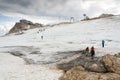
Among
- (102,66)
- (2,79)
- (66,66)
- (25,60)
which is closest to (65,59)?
(66,66)

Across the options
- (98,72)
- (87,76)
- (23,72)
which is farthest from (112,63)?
(23,72)

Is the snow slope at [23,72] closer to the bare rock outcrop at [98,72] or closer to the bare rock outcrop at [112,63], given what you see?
the bare rock outcrop at [98,72]

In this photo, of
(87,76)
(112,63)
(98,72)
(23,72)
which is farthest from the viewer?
(23,72)

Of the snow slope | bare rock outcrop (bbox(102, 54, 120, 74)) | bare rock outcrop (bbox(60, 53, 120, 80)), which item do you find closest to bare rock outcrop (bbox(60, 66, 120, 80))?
bare rock outcrop (bbox(60, 53, 120, 80))

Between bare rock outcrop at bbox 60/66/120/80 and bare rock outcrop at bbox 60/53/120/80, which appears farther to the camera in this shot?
bare rock outcrop at bbox 60/53/120/80

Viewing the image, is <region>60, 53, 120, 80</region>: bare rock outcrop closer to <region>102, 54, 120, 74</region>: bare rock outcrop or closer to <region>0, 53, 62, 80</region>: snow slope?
<region>102, 54, 120, 74</region>: bare rock outcrop

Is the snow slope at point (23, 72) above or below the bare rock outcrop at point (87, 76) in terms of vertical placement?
below

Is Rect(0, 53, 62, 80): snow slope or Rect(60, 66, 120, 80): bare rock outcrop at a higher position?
Rect(60, 66, 120, 80): bare rock outcrop

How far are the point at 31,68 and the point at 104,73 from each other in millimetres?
11101

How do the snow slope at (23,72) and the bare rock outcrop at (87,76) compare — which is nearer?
the bare rock outcrop at (87,76)

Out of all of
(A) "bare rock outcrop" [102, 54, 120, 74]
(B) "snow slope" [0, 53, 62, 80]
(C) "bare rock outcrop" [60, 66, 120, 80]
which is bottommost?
(B) "snow slope" [0, 53, 62, 80]

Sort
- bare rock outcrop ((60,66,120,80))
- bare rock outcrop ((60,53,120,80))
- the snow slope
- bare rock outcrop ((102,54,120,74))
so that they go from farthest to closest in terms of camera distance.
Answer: the snow slope → bare rock outcrop ((102,54,120,74)) → bare rock outcrop ((60,53,120,80)) → bare rock outcrop ((60,66,120,80))

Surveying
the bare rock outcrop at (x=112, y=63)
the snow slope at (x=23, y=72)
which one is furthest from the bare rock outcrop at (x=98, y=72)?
the snow slope at (x=23, y=72)

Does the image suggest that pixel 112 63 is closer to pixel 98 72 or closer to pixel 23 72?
pixel 98 72
